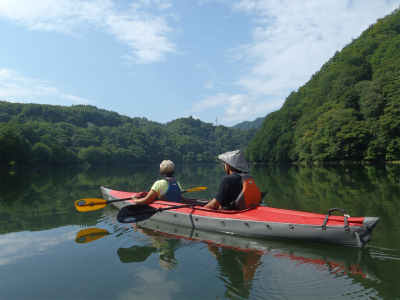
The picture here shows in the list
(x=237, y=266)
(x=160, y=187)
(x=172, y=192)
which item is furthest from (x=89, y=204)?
(x=237, y=266)

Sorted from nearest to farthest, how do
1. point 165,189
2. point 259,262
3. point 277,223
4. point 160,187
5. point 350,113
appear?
point 259,262
point 277,223
point 160,187
point 165,189
point 350,113

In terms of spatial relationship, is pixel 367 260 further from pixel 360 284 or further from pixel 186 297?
pixel 186 297

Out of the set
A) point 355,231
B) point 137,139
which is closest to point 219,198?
point 355,231

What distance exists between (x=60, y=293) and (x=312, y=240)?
4.35 meters

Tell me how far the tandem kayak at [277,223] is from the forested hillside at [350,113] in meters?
39.9

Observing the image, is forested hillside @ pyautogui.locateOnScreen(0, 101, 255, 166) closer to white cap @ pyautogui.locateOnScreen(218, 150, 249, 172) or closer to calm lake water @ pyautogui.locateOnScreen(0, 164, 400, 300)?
calm lake water @ pyautogui.locateOnScreen(0, 164, 400, 300)

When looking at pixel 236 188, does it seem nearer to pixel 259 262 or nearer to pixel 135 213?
pixel 259 262

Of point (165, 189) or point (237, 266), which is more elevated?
point (165, 189)

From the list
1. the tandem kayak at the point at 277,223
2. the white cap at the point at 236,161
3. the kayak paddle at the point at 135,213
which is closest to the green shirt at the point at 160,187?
the tandem kayak at the point at 277,223

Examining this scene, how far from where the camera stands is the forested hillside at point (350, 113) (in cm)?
4191

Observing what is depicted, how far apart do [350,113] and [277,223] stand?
47509mm

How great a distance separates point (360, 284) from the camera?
162 inches

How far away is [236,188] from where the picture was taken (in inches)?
267

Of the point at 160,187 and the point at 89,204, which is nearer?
the point at 160,187
